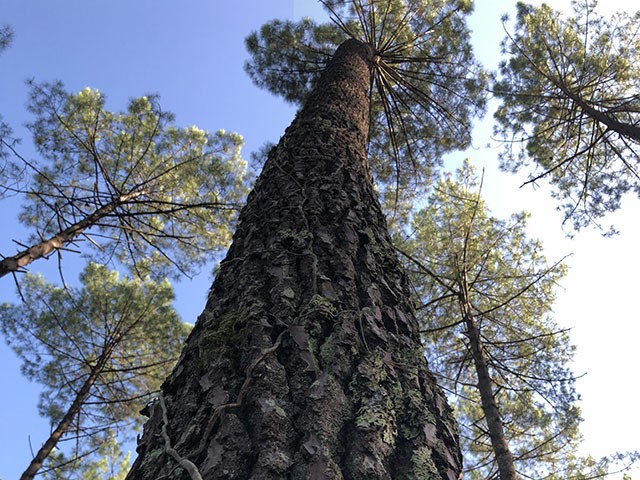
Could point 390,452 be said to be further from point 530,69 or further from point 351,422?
point 530,69

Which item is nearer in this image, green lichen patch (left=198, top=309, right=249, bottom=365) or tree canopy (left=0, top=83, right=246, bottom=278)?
green lichen patch (left=198, top=309, right=249, bottom=365)

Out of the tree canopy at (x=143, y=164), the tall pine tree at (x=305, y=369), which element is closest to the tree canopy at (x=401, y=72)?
the tree canopy at (x=143, y=164)

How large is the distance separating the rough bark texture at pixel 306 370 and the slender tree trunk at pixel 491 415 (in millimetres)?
2504

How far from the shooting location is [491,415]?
12.8 feet

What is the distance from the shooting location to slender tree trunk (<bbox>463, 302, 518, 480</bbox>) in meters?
3.57

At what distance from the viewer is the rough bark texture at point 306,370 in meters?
0.98

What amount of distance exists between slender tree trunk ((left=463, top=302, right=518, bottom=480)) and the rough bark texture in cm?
250

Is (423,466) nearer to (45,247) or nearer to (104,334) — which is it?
(45,247)

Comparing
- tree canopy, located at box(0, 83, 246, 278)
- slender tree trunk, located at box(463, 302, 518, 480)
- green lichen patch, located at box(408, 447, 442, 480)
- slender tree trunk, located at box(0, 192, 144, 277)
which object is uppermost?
tree canopy, located at box(0, 83, 246, 278)

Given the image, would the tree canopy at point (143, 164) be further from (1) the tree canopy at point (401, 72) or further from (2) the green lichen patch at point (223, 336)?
(2) the green lichen patch at point (223, 336)

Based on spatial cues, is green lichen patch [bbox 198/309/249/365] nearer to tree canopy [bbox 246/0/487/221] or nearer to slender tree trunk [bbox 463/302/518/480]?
slender tree trunk [bbox 463/302/518/480]

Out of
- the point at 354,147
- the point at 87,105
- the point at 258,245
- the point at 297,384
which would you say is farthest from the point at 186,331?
the point at 297,384

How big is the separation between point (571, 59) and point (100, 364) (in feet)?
24.5

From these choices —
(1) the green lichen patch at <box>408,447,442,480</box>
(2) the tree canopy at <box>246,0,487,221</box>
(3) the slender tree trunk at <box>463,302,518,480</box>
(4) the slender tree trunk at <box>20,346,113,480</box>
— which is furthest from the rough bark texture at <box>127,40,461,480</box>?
(2) the tree canopy at <box>246,0,487,221</box>
